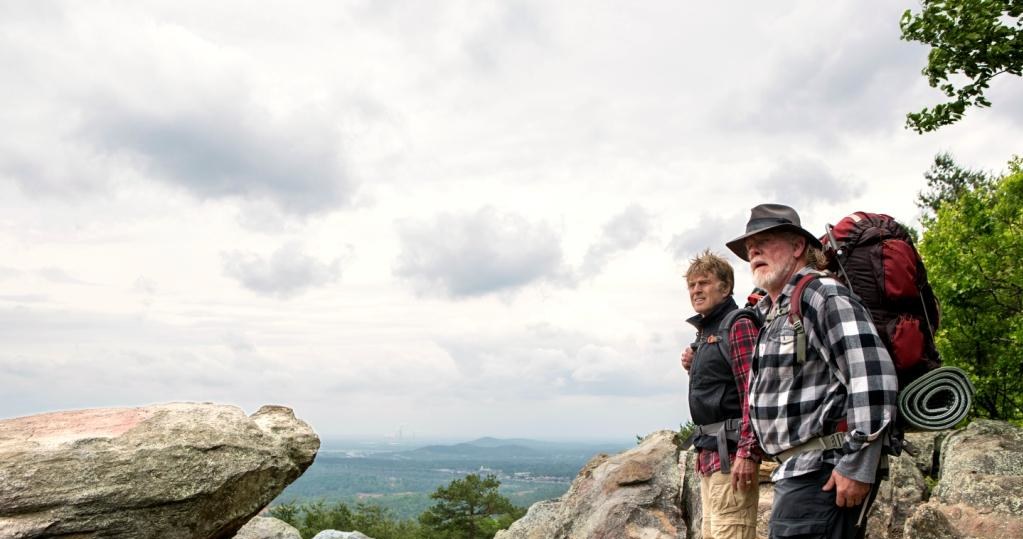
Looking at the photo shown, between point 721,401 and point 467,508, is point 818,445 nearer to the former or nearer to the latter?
point 721,401

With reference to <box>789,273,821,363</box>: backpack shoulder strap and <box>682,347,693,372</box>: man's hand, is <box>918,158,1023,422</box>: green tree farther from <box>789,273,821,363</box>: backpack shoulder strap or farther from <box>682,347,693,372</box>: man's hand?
<box>789,273,821,363</box>: backpack shoulder strap

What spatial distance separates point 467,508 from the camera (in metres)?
54.8

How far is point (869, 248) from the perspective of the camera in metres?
4.59

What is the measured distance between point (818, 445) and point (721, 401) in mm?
2183

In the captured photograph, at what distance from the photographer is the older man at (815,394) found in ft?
13.7

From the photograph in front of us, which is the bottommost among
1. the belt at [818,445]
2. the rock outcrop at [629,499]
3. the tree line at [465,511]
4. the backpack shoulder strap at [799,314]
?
the tree line at [465,511]

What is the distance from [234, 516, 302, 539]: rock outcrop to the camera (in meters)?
15.6

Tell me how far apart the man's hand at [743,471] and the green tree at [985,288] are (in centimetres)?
1507

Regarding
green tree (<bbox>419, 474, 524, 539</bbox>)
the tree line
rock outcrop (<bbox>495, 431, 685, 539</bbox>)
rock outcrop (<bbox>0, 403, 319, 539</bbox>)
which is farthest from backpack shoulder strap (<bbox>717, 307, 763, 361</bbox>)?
green tree (<bbox>419, 474, 524, 539</bbox>)

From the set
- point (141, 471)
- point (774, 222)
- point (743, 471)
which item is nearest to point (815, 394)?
point (774, 222)

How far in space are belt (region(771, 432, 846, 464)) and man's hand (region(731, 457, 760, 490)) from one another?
1.08 meters

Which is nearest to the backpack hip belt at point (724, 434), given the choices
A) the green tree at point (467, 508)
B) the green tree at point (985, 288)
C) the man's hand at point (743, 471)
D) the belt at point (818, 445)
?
the man's hand at point (743, 471)

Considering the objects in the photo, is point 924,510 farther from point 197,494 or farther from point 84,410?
point 84,410

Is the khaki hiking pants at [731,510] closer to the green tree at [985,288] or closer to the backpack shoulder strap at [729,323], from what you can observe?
the backpack shoulder strap at [729,323]
